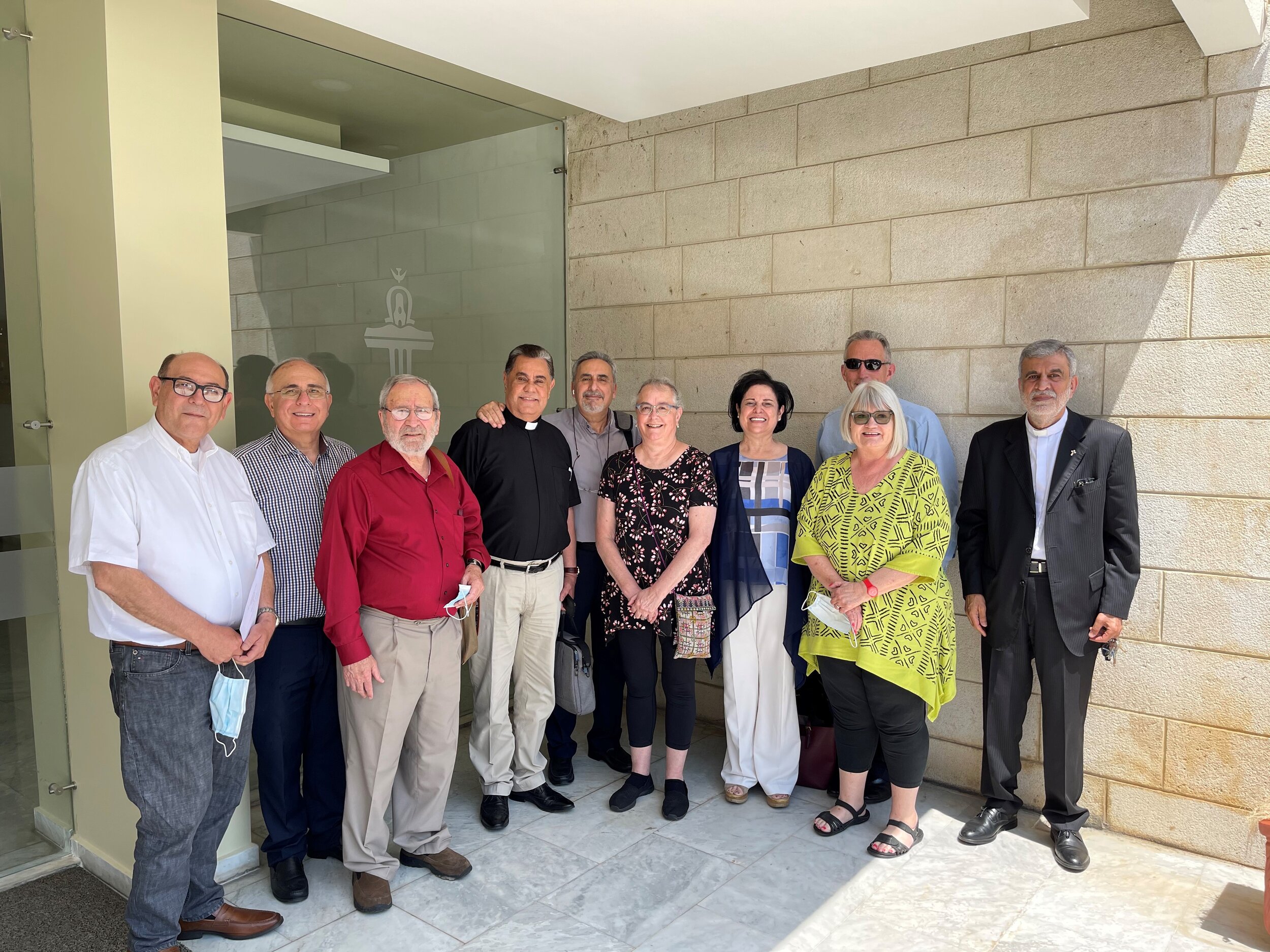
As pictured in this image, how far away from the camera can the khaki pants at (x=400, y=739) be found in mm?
2795

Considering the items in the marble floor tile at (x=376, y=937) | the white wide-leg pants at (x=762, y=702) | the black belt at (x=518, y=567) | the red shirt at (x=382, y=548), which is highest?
the red shirt at (x=382, y=548)

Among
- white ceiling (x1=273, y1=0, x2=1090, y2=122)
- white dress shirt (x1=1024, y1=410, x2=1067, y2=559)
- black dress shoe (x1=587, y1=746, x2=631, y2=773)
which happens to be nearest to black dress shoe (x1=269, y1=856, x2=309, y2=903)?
black dress shoe (x1=587, y1=746, x2=631, y2=773)

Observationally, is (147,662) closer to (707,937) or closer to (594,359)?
(707,937)

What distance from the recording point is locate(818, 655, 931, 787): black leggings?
10.5 feet

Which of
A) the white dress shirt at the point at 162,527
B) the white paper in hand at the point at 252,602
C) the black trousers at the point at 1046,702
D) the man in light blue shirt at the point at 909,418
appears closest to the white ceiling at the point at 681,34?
the man in light blue shirt at the point at 909,418

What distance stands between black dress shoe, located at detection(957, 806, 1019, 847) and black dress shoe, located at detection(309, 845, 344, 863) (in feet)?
7.28

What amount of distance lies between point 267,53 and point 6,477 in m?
1.93

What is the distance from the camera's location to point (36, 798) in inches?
125

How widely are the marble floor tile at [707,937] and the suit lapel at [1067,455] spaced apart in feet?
5.68

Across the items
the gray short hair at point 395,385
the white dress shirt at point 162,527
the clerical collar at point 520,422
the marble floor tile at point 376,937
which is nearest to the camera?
the white dress shirt at point 162,527

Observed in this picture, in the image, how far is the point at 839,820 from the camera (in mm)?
3402

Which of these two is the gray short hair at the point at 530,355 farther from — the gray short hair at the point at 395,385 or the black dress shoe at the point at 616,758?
the black dress shoe at the point at 616,758

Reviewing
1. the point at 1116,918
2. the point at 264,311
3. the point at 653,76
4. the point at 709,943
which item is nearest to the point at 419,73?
the point at 653,76

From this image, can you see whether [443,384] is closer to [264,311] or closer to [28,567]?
[264,311]
